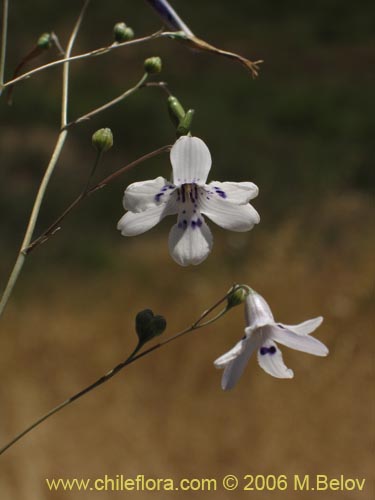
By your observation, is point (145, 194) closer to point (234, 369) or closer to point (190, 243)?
point (190, 243)

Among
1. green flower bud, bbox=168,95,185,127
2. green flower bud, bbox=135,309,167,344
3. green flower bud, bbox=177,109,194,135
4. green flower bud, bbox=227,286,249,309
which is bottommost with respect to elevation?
green flower bud, bbox=135,309,167,344

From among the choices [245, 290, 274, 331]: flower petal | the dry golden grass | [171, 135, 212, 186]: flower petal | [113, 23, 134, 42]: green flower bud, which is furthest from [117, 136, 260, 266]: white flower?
the dry golden grass

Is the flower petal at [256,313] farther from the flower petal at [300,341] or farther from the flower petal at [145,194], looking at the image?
the flower petal at [145,194]

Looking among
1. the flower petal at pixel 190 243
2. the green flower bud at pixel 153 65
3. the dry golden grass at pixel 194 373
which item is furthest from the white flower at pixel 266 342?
the dry golden grass at pixel 194 373

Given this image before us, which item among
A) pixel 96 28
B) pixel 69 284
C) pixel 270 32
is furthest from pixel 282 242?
pixel 96 28

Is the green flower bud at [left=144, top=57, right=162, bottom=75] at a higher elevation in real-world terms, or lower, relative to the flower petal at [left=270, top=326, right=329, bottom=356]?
higher

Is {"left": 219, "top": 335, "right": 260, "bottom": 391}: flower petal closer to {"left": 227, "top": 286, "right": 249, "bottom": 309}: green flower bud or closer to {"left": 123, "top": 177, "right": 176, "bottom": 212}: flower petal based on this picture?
{"left": 227, "top": 286, "right": 249, "bottom": 309}: green flower bud

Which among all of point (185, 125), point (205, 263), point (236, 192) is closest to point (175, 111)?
point (185, 125)
